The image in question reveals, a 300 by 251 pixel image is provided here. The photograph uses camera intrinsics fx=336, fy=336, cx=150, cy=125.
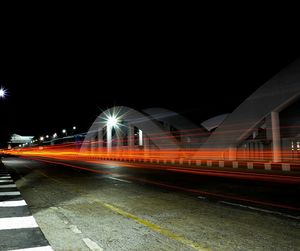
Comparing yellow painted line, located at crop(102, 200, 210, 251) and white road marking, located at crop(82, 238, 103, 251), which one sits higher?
yellow painted line, located at crop(102, 200, 210, 251)

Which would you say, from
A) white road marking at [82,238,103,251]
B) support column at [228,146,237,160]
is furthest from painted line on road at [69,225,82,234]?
support column at [228,146,237,160]

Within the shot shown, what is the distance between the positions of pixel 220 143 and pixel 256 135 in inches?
364

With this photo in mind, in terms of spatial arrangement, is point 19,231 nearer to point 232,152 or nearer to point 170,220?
point 170,220

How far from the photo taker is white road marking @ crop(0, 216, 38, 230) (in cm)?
661

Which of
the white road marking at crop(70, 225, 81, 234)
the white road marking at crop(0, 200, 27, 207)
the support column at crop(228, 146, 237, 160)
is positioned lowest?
the white road marking at crop(70, 225, 81, 234)

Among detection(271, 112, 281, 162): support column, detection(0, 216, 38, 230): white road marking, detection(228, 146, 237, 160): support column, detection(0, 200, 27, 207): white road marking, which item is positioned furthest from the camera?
detection(228, 146, 237, 160): support column

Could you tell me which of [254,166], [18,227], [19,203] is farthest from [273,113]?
[18,227]

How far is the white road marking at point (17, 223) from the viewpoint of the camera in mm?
6605

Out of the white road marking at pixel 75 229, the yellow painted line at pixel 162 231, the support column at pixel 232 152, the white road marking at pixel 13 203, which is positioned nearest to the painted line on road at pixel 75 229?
the white road marking at pixel 75 229

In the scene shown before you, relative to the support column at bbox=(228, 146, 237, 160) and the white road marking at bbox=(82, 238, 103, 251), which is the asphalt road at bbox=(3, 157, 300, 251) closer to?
the white road marking at bbox=(82, 238, 103, 251)

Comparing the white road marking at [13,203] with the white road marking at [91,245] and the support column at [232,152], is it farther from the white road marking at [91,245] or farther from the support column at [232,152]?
the support column at [232,152]

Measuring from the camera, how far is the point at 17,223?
6.88 m

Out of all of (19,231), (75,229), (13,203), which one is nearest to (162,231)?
(75,229)

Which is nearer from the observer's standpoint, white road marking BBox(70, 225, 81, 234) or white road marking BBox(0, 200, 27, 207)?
white road marking BBox(70, 225, 81, 234)
